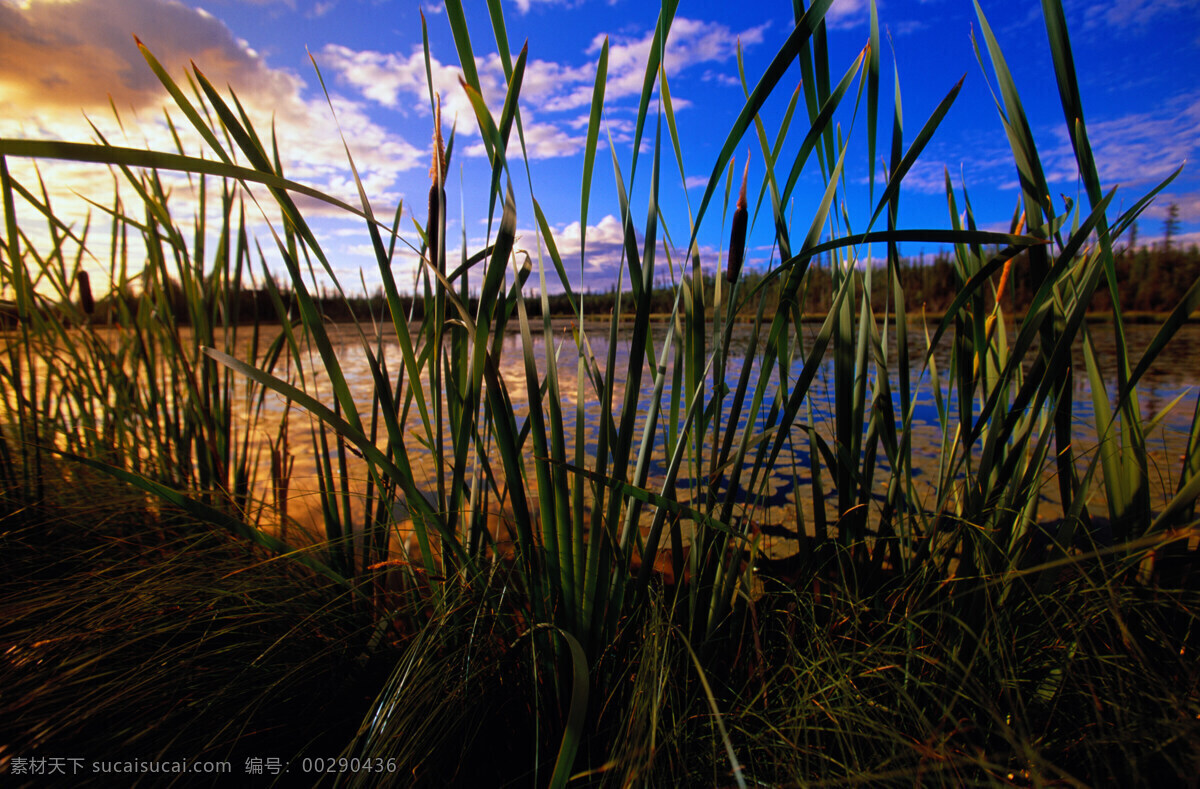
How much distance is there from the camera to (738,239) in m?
Answer: 0.70

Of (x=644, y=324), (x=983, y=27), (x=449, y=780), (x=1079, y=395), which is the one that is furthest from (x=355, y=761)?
(x=1079, y=395)

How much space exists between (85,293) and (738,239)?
1.85m

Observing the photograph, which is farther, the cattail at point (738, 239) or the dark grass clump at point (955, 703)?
the cattail at point (738, 239)

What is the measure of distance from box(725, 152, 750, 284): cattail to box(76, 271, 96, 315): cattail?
6.01 ft

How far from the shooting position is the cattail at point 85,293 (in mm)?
1490

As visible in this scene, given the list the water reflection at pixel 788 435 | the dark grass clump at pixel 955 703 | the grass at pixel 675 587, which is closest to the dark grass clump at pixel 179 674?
the grass at pixel 675 587

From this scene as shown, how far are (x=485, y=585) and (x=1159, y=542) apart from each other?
66cm

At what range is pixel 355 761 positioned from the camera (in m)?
0.55

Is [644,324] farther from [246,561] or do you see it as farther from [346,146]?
[246,561]

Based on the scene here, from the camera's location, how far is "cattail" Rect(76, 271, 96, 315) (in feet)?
4.89

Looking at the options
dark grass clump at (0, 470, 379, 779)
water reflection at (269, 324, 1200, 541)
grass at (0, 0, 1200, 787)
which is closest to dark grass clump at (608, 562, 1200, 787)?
grass at (0, 0, 1200, 787)

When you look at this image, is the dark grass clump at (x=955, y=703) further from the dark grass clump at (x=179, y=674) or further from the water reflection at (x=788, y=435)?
the dark grass clump at (x=179, y=674)

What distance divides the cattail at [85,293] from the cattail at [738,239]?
6.01 feet

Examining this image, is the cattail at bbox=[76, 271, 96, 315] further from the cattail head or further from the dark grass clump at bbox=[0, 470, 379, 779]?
the cattail head
